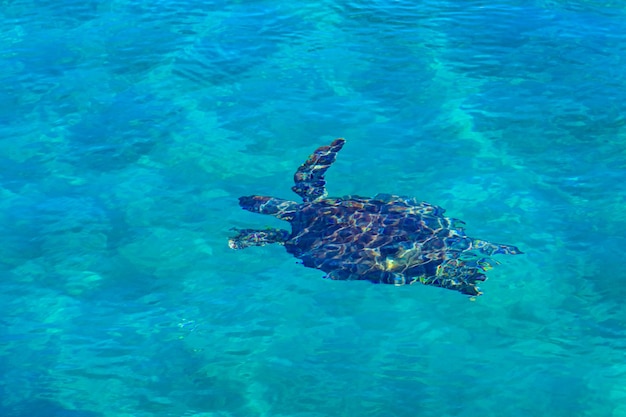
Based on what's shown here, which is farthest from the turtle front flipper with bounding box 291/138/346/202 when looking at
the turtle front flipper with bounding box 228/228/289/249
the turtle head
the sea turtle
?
the turtle front flipper with bounding box 228/228/289/249

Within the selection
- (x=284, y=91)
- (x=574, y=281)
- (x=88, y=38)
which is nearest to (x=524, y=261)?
(x=574, y=281)

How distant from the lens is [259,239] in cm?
805

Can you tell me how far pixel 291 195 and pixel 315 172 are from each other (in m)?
0.41

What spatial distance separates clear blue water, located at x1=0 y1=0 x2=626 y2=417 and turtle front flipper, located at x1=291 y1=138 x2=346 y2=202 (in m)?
0.19

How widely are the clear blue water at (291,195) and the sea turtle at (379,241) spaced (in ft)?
0.55

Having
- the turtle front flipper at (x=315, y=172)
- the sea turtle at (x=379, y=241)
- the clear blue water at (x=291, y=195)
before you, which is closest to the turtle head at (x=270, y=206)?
the sea turtle at (x=379, y=241)

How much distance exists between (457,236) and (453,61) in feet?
14.7

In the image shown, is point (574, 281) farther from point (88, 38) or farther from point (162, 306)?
point (88, 38)

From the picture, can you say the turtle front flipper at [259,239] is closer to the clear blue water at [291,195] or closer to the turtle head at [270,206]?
the clear blue water at [291,195]

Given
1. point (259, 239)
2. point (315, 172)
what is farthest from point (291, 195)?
point (259, 239)

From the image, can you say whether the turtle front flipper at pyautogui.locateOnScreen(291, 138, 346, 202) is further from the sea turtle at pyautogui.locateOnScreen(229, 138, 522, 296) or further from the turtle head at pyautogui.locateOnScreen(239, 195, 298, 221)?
the turtle head at pyautogui.locateOnScreen(239, 195, 298, 221)

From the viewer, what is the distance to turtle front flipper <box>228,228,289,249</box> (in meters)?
8.04

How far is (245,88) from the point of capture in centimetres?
1091

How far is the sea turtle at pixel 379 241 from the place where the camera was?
296 inches
